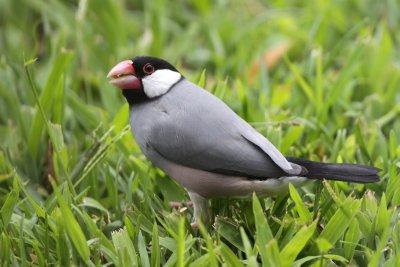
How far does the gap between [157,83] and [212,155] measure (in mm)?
358

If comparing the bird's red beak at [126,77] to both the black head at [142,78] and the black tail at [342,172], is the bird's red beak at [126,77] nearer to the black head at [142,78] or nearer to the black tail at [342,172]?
the black head at [142,78]

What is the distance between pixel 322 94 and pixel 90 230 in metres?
1.46

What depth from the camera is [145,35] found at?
4.25 meters

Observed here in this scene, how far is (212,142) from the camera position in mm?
2539

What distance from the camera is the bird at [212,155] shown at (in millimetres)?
2521

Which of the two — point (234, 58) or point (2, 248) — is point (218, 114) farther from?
point (234, 58)

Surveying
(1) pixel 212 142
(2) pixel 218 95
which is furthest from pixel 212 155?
(2) pixel 218 95

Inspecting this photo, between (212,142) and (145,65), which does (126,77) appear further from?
(212,142)

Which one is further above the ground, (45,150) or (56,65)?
(56,65)

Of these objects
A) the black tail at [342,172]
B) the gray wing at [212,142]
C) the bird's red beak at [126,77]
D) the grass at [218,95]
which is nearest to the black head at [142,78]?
the bird's red beak at [126,77]

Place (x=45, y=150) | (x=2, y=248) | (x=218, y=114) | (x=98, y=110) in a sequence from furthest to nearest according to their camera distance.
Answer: (x=98, y=110) < (x=45, y=150) < (x=218, y=114) < (x=2, y=248)

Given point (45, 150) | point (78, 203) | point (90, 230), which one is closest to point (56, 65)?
point (45, 150)

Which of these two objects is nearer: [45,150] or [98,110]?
[45,150]

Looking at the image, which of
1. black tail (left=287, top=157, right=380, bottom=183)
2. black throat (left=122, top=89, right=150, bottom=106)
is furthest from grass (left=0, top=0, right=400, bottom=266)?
black throat (left=122, top=89, right=150, bottom=106)
